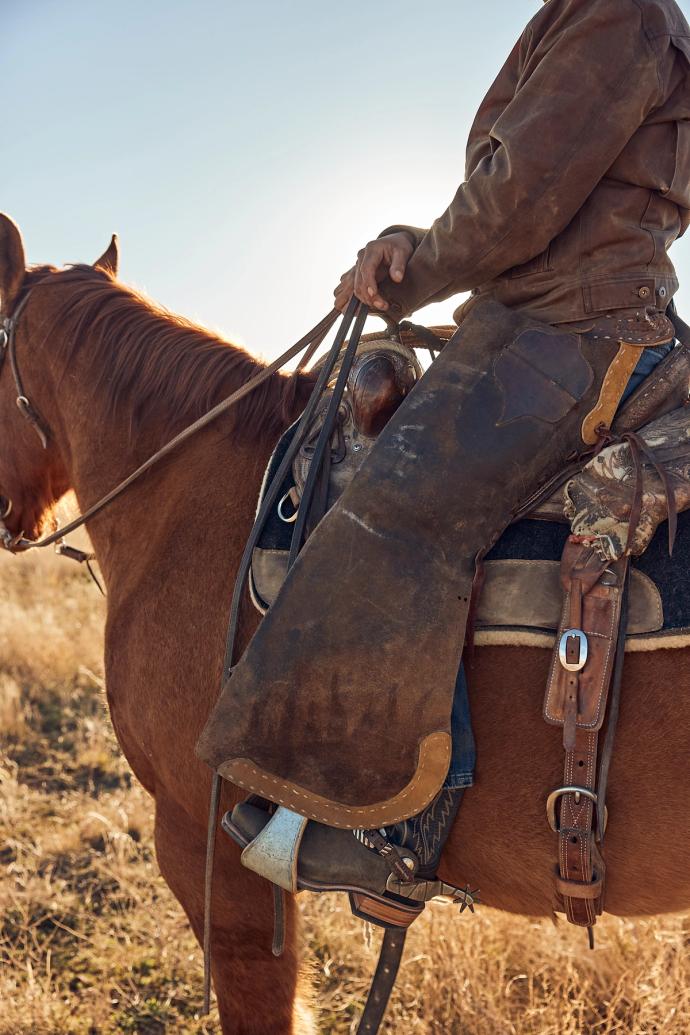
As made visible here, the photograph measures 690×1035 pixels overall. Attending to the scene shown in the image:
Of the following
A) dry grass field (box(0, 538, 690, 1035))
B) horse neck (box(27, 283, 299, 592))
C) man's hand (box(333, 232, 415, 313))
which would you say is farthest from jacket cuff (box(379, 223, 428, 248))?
dry grass field (box(0, 538, 690, 1035))

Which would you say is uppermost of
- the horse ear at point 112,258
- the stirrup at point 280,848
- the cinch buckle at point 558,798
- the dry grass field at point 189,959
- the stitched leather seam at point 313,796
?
the horse ear at point 112,258

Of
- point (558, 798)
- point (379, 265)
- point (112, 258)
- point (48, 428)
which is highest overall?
point (112, 258)

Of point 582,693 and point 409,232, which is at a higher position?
point 409,232

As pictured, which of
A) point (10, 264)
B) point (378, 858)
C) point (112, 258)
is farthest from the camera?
point (112, 258)

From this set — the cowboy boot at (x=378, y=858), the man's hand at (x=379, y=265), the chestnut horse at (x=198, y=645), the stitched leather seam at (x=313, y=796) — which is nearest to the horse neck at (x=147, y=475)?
the chestnut horse at (x=198, y=645)

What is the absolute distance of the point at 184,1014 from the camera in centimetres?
346

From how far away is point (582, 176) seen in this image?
1.88 m

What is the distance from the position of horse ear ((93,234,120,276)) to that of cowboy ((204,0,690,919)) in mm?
2031

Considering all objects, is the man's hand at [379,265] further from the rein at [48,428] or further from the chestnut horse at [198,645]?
the chestnut horse at [198,645]

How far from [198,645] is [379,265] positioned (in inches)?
48.5

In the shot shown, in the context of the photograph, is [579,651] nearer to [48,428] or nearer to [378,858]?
[378,858]

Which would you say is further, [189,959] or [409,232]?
[189,959]

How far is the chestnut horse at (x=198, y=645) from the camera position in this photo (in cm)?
183

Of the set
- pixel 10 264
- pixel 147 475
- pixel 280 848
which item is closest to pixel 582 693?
pixel 280 848
